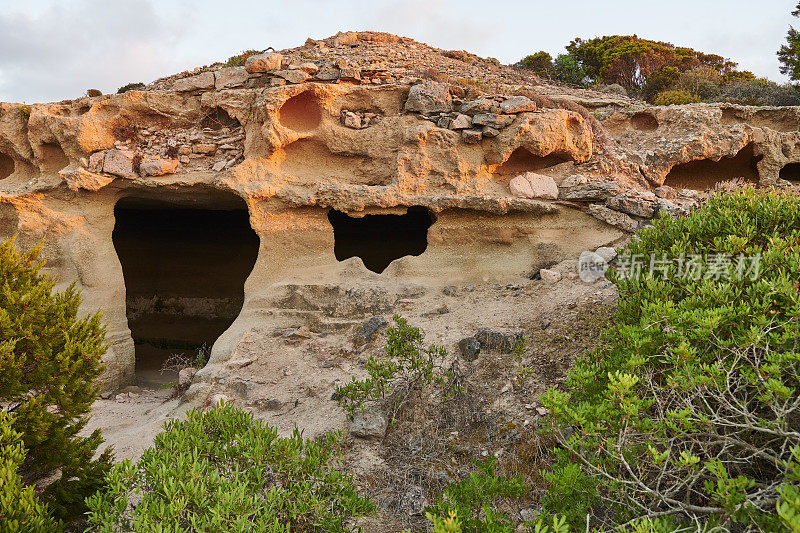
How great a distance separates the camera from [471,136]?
847 cm

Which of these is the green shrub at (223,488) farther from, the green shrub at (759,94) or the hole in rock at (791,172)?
the green shrub at (759,94)

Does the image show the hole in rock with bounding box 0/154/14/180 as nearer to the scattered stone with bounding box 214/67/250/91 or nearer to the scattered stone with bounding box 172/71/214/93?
the scattered stone with bounding box 172/71/214/93

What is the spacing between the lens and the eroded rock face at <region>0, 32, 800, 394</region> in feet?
27.0

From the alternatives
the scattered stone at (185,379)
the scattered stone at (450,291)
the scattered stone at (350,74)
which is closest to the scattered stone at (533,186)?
the scattered stone at (450,291)

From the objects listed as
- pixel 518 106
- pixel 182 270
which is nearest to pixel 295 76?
pixel 518 106

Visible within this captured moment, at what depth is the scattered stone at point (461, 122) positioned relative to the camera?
8578mm

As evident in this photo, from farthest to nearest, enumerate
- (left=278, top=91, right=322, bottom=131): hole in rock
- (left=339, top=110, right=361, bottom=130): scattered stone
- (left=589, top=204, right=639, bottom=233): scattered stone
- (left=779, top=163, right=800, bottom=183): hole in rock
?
(left=779, top=163, right=800, bottom=183): hole in rock
(left=278, top=91, right=322, bottom=131): hole in rock
(left=339, top=110, right=361, bottom=130): scattered stone
(left=589, top=204, right=639, bottom=233): scattered stone

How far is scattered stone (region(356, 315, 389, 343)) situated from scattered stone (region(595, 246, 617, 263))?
3.77 m

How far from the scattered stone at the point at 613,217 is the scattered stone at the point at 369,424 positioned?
17.5ft

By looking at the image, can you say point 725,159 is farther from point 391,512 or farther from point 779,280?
point 391,512

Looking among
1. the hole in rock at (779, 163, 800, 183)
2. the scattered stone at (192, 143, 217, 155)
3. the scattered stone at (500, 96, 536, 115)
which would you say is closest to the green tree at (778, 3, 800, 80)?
the hole in rock at (779, 163, 800, 183)

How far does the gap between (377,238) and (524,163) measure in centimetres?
535

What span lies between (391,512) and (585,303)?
3.93 meters

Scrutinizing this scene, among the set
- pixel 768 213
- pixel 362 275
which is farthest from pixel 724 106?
pixel 362 275
